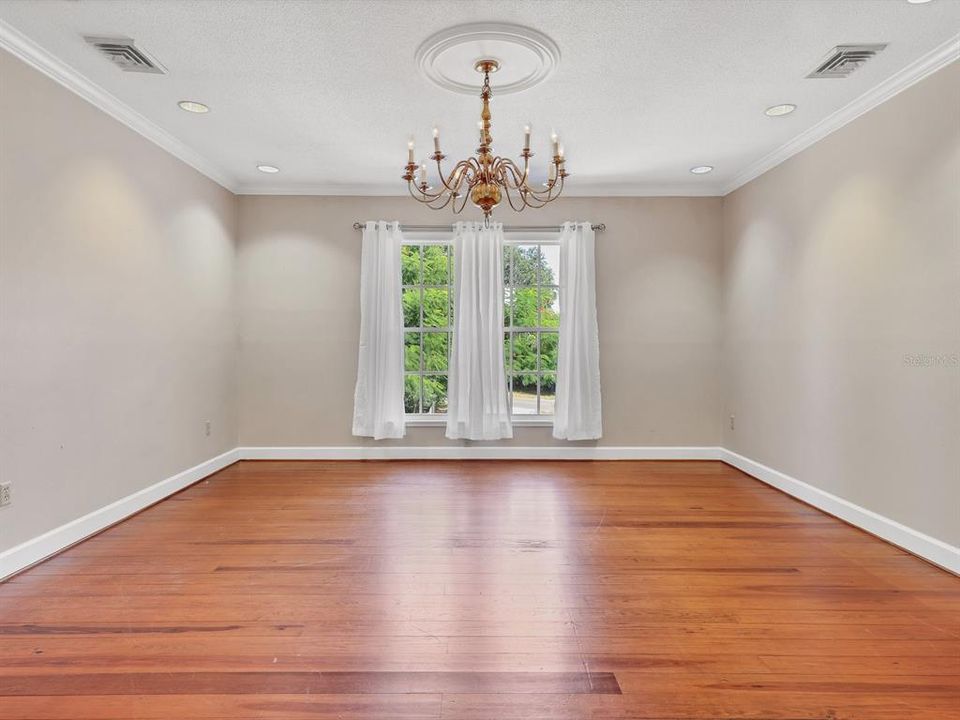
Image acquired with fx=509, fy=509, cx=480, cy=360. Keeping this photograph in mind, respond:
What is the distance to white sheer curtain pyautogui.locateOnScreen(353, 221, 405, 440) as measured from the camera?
484 centimetres

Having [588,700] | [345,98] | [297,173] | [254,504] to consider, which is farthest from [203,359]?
[588,700]

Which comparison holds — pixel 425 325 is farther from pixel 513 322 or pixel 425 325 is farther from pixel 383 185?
pixel 383 185

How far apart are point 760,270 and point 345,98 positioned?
3540mm

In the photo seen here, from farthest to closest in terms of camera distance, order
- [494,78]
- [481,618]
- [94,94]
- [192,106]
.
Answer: [192,106]
[94,94]
[494,78]
[481,618]

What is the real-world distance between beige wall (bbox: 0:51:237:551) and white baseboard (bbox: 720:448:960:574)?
470 cm

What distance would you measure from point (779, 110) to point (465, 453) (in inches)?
146

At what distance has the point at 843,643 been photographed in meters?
1.95

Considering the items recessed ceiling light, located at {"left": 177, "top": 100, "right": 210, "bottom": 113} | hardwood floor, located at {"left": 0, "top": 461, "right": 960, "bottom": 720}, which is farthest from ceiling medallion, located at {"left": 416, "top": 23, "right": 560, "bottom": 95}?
hardwood floor, located at {"left": 0, "top": 461, "right": 960, "bottom": 720}

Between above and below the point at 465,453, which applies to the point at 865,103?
above

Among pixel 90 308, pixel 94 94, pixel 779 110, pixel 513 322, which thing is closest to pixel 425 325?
pixel 513 322

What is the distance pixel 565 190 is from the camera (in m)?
4.98

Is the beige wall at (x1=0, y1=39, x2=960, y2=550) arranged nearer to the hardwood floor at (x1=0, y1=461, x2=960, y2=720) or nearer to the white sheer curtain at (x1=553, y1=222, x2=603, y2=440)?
the white sheer curtain at (x1=553, y1=222, x2=603, y2=440)

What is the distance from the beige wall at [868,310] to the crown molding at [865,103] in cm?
5

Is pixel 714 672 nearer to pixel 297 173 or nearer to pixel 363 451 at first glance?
pixel 363 451
